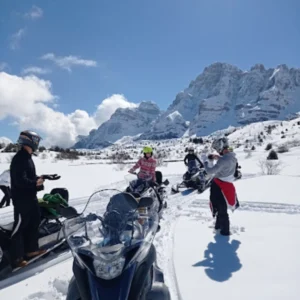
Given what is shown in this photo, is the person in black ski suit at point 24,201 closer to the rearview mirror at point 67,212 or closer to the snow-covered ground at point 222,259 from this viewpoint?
the snow-covered ground at point 222,259

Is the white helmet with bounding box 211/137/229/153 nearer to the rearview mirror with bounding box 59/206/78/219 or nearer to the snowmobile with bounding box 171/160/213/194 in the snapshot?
the rearview mirror with bounding box 59/206/78/219

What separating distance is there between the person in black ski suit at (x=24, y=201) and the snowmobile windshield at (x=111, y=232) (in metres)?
1.69

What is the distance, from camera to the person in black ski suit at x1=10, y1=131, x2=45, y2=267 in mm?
4367

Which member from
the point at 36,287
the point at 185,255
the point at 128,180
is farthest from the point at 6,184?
the point at 185,255

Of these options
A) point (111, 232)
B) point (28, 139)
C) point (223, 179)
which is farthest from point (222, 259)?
point (28, 139)

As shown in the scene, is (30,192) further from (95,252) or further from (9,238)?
(95,252)

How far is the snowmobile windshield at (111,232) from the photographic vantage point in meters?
2.34

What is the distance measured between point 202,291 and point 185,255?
1106 millimetres

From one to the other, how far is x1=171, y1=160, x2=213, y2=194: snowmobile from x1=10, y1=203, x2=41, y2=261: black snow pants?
6.63m

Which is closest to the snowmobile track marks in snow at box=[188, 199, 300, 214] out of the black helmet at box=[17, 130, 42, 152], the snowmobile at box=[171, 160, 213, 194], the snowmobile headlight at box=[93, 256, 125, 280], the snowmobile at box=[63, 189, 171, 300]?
the snowmobile at box=[171, 160, 213, 194]

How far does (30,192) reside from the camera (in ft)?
14.9

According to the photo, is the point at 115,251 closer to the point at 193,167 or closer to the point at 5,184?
the point at 5,184

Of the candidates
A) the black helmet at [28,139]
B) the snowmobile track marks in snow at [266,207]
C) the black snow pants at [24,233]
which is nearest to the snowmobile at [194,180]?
the snowmobile track marks in snow at [266,207]

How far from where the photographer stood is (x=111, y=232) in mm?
2688
